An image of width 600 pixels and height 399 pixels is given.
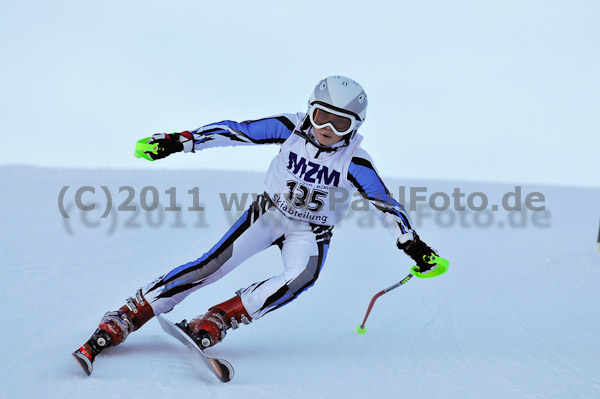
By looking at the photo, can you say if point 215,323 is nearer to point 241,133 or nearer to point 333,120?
point 241,133

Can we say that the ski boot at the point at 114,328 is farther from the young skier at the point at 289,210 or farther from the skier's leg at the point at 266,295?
the skier's leg at the point at 266,295

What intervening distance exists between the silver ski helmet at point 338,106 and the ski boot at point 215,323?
1273mm

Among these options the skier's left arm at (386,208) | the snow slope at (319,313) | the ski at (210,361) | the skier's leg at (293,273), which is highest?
the skier's left arm at (386,208)

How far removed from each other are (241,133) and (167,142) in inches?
18.9

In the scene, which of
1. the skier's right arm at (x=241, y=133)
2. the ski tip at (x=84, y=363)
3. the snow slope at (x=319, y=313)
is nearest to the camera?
the ski tip at (x=84, y=363)

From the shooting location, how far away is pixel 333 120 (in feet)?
12.0

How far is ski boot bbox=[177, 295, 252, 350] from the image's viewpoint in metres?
3.58

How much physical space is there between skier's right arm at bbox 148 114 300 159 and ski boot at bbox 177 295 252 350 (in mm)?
1029

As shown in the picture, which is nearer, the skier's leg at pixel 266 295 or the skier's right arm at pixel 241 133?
the skier's leg at pixel 266 295

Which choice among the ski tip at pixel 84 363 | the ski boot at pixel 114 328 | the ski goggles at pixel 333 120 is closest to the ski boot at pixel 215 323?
the ski boot at pixel 114 328

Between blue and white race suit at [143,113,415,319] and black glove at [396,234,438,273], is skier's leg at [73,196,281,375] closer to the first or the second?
blue and white race suit at [143,113,415,319]

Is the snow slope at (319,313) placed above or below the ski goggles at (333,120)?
below

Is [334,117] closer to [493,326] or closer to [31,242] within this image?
[493,326]

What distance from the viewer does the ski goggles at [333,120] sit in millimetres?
3631
